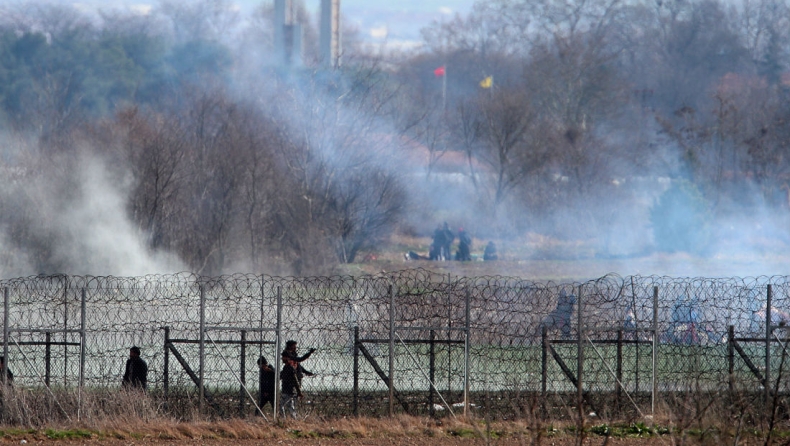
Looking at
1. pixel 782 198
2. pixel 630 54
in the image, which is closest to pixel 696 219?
pixel 782 198

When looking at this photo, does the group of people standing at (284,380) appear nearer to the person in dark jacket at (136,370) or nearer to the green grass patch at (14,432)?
the person in dark jacket at (136,370)

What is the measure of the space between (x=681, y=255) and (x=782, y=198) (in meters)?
6.98

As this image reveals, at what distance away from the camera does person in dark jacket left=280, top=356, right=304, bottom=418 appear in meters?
12.3

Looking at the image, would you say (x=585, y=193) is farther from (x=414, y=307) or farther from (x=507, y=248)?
(x=414, y=307)

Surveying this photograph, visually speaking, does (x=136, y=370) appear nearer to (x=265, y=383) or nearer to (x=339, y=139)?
(x=265, y=383)

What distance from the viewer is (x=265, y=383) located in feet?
40.8

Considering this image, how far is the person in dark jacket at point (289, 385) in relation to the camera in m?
12.3

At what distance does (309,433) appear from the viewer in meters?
11.5

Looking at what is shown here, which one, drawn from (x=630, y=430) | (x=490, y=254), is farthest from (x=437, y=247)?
(x=630, y=430)

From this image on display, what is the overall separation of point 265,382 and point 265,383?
0.01 meters

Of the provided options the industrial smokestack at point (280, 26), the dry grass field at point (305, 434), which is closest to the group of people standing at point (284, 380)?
the dry grass field at point (305, 434)

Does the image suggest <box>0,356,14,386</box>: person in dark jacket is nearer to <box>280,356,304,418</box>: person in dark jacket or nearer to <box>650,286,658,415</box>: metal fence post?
<box>280,356,304,418</box>: person in dark jacket

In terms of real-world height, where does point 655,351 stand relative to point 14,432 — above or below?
above

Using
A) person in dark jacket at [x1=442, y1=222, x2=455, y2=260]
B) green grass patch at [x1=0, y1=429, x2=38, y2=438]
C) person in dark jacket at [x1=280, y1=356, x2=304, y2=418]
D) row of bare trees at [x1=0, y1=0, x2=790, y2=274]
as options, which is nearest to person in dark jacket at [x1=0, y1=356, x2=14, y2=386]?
green grass patch at [x1=0, y1=429, x2=38, y2=438]
